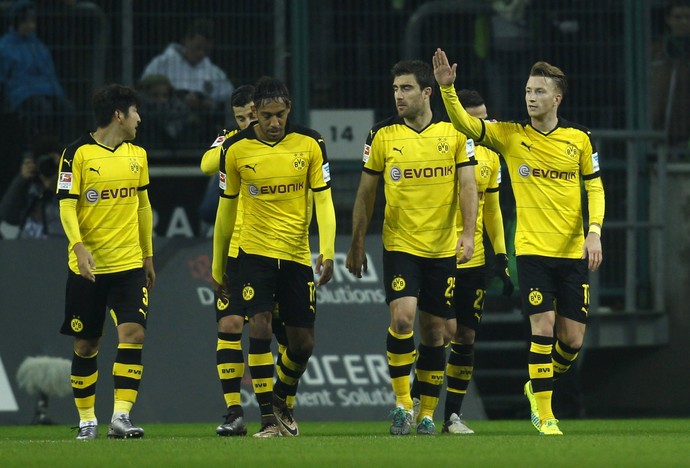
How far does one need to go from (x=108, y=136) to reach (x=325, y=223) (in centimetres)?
159

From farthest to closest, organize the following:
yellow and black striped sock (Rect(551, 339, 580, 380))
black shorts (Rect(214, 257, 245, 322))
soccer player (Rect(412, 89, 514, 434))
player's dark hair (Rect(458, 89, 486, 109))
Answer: player's dark hair (Rect(458, 89, 486, 109)) < soccer player (Rect(412, 89, 514, 434)) < yellow and black striped sock (Rect(551, 339, 580, 380)) < black shorts (Rect(214, 257, 245, 322))

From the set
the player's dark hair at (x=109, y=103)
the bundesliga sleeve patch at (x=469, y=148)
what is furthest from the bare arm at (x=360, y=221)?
the player's dark hair at (x=109, y=103)

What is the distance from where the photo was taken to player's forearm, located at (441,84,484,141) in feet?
34.3

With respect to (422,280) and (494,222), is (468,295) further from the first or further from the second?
(422,280)

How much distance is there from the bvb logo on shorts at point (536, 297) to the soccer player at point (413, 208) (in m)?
0.54

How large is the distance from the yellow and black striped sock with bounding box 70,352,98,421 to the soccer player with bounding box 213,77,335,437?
110cm

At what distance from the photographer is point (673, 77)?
52.6 feet

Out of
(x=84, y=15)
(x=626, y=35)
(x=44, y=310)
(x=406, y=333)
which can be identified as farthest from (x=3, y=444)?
(x=626, y=35)

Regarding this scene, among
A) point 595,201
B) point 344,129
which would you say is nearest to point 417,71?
point 595,201

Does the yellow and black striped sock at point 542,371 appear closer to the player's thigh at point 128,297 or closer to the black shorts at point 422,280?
the black shorts at point 422,280

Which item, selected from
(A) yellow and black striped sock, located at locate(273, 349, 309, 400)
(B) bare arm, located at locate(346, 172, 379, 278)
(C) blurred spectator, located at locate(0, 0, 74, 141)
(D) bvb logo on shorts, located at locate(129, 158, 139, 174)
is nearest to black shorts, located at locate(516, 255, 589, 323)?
(B) bare arm, located at locate(346, 172, 379, 278)

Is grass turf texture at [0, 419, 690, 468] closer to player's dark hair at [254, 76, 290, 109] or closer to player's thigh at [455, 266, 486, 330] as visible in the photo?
player's thigh at [455, 266, 486, 330]

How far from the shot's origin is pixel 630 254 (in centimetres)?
1521

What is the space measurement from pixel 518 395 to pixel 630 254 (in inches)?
67.7
